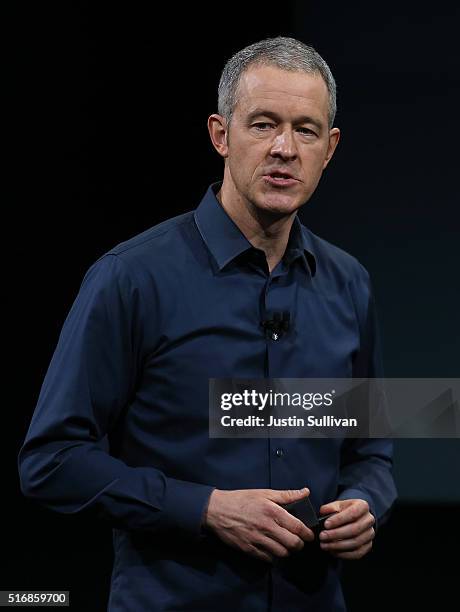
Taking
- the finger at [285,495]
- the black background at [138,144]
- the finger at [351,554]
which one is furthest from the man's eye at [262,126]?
the black background at [138,144]

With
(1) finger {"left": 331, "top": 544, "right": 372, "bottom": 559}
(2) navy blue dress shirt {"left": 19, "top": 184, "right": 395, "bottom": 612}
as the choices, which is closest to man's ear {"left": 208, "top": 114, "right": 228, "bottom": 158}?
(2) navy blue dress shirt {"left": 19, "top": 184, "right": 395, "bottom": 612}

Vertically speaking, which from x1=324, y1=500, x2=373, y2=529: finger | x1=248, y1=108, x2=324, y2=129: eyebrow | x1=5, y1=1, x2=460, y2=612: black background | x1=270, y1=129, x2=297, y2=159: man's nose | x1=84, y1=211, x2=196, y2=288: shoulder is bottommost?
x1=324, y1=500, x2=373, y2=529: finger

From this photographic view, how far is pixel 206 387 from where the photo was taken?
1.71 meters

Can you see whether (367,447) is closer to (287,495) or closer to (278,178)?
(287,495)

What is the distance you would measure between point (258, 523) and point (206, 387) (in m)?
0.24

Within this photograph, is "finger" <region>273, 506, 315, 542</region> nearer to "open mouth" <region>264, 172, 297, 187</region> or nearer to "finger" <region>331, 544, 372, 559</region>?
"finger" <region>331, 544, 372, 559</region>

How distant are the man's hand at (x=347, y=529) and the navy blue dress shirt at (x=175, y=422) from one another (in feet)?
0.22

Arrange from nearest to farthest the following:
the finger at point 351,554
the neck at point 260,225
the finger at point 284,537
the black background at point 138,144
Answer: the finger at point 284,537 < the finger at point 351,554 < the neck at point 260,225 < the black background at point 138,144

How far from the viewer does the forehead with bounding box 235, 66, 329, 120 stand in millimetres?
1761

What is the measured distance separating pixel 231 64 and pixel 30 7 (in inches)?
60.8

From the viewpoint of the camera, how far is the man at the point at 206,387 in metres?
1.65

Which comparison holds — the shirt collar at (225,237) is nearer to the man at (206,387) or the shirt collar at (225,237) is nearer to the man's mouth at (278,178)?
the man at (206,387)

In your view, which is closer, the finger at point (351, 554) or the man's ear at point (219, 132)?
the finger at point (351, 554)

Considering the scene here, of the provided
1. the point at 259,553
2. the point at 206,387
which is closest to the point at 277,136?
the point at 206,387
